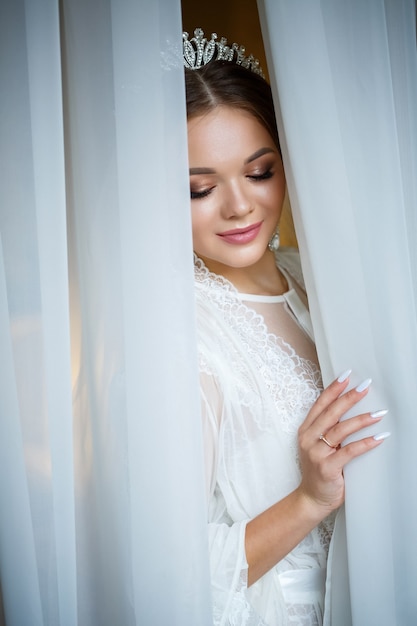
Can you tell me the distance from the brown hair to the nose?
5.1 inches

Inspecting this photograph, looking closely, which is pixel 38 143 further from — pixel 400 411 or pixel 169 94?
pixel 400 411

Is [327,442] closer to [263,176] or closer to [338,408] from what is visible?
[338,408]

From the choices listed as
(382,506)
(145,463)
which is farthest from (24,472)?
(382,506)

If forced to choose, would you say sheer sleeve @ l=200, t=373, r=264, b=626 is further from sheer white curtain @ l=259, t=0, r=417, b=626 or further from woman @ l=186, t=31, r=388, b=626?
sheer white curtain @ l=259, t=0, r=417, b=626

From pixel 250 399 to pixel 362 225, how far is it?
1.24 feet

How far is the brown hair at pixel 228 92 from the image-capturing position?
108 cm

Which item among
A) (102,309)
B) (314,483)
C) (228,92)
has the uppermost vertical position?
(228,92)

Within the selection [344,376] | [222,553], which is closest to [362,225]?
[344,376]

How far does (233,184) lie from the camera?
1053 millimetres

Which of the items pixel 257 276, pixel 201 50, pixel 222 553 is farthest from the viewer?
pixel 257 276

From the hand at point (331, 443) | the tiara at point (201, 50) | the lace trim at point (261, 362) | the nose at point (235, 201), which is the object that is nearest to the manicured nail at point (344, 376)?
the hand at point (331, 443)

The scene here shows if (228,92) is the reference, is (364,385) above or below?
below

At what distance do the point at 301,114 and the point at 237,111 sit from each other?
24cm

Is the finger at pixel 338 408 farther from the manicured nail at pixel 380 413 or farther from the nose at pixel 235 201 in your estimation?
the nose at pixel 235 201
